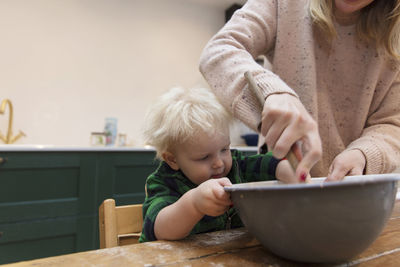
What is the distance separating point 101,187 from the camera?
A: 1.94 metres

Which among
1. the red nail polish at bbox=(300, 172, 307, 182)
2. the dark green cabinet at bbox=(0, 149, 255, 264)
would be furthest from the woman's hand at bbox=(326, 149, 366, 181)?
the dark green cabinet at bbox=(0, 149, 255, 264)

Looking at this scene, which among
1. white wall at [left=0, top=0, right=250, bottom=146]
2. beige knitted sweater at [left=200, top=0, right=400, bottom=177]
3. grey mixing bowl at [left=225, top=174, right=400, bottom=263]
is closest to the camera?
grey mixing bowl at [left=225, top=174, right=400, bottom=263]

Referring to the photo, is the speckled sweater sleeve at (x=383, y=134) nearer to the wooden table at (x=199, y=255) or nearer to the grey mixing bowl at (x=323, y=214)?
the wooden table at (x=199, y=255)

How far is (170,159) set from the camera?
85cm

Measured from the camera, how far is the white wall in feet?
7.54

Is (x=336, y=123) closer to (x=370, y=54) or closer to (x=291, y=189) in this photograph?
(x=370, y=54)

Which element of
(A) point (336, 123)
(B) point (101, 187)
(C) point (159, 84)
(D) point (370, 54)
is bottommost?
(B) point (101, 187)

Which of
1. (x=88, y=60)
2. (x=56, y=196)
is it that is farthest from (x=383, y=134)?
(x=88, y=60)

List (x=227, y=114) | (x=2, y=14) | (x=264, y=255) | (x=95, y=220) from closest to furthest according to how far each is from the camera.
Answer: (x=264, y=255), (x=227, y=114), (x=95, y=220), (x=2, y=14)

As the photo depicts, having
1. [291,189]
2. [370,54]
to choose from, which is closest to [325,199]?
[291,189]

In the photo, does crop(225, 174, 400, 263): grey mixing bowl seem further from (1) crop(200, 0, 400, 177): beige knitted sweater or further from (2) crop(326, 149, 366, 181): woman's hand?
(1) crop(200, 0, 400, 177): beige knitted sweater

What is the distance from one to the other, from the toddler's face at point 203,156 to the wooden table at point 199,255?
0.77 ft

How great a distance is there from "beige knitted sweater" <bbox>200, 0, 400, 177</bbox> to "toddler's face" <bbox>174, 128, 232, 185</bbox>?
20 centimetres

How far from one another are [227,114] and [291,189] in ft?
1.67
